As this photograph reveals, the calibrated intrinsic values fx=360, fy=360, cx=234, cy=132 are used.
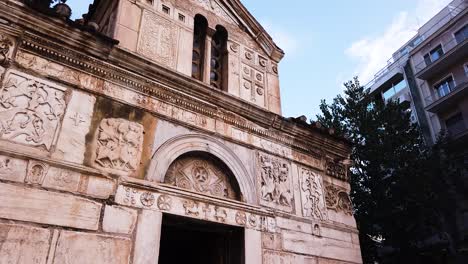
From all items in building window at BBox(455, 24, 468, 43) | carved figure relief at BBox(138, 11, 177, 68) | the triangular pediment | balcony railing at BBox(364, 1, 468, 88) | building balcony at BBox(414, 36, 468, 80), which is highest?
balcony railing at BBox(364, 1, 468, 88)

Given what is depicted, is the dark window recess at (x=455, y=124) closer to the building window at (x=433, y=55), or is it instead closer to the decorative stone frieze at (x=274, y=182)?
the building window at (x=433, y=55)

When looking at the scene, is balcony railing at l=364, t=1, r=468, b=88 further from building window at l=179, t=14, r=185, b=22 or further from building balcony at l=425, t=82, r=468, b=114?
building window at l=179, t=14, r=185, b=22

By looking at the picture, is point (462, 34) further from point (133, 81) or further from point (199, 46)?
point (133, 81)

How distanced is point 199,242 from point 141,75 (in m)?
2.92

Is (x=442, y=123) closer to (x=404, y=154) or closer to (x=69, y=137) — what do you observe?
(x=404, y=154)

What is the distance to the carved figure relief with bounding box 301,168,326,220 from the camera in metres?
6.40

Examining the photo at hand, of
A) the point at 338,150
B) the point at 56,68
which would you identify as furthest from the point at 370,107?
the point at 56,68

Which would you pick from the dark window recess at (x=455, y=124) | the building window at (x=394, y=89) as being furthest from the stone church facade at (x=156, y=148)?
the building window at (x=394, y=89)

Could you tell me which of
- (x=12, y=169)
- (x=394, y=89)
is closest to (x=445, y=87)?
(x=394, y=89)

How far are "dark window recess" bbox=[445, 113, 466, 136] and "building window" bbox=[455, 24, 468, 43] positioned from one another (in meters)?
4.77

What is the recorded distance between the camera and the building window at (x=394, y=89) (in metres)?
27.4

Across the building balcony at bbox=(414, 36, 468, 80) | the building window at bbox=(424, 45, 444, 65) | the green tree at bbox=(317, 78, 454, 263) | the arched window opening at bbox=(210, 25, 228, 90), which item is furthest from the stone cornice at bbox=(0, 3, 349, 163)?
the building window at bbox=(424, 45, 444, 65)

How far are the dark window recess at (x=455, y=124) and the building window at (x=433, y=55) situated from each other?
4.34 meters

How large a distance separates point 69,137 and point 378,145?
15350mm
